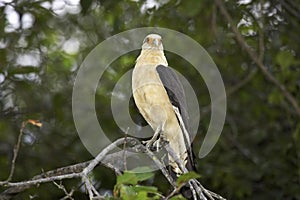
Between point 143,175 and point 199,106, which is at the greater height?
point 143,175

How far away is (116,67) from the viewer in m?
5.33

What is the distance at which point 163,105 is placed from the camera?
348 centimetres

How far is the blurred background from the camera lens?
16.0 ft

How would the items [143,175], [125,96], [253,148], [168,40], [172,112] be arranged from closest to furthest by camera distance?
[143,175] < [172,112] < [125,96] < [168,40] < [253,148]

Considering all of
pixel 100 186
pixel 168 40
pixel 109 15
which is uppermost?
pixel 109 15

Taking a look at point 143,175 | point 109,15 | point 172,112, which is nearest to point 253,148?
point 109,15

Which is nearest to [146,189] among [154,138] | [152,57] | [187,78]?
[154,138]

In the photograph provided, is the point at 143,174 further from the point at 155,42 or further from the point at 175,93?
the point at 155,42

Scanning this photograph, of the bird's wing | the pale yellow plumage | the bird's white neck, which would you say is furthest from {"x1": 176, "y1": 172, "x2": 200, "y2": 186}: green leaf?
the bird's white neck

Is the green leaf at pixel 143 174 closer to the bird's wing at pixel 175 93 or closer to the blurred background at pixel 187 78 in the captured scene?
the bird's wing at pixel 175 93

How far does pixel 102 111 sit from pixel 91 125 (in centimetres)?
41

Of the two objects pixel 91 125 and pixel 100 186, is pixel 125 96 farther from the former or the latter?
pixel 100 186

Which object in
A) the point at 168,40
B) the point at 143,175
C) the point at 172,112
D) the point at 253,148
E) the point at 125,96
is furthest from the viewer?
the point at 253,148

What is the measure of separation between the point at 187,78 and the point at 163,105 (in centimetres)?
203
